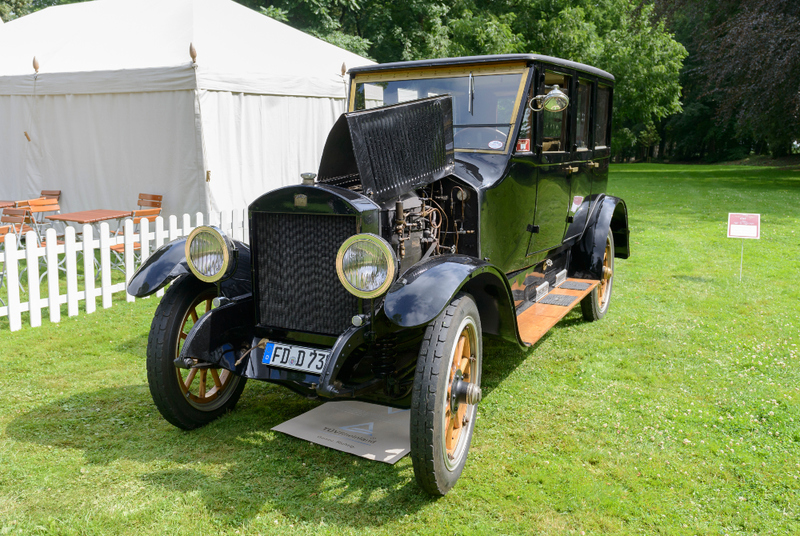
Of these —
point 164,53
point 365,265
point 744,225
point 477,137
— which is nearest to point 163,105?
point 164,53

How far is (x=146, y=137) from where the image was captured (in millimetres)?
8492

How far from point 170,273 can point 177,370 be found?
0.56 metres

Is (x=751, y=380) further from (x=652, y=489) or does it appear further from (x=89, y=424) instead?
(x=89, y=424)

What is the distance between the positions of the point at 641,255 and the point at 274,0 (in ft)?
47.8

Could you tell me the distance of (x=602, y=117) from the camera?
595cm

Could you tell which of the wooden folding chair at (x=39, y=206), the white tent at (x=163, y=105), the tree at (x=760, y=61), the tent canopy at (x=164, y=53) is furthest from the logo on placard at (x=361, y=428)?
the tree at (x=760, y=61)

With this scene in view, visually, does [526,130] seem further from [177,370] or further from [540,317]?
[177,370]

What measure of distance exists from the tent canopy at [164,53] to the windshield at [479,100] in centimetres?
441

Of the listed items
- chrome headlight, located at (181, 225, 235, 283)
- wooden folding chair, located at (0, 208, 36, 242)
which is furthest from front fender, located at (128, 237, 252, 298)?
wooden folding chair, located at (0, 208, 36, 242)

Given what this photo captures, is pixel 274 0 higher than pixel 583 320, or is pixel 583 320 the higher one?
pixel 274 0

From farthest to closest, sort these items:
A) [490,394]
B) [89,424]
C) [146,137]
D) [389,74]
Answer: [146,137] < [389,74] < [490,394] < [89,424]

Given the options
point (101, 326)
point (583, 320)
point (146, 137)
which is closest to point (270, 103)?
point (146, 137)

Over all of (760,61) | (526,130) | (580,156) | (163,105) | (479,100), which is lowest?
(580,156)

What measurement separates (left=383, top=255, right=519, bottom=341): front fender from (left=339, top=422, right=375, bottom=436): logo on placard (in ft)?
2.96
